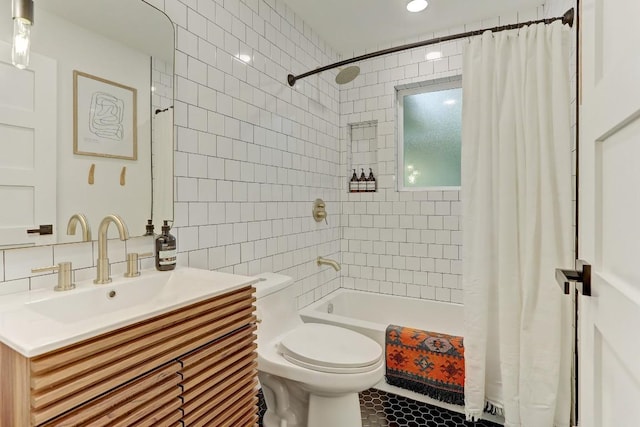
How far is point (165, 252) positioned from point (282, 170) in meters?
1.12

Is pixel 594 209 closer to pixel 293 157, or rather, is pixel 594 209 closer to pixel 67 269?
pixel 67 269

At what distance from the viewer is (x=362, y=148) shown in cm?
317

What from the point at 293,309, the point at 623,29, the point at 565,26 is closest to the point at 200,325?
the point at 293,309

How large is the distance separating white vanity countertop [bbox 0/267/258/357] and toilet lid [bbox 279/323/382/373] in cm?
55

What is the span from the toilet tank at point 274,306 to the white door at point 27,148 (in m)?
0.95

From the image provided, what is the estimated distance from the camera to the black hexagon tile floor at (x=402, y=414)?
193 centimetres

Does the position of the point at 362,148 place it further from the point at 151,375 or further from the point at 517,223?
the point at 151,375

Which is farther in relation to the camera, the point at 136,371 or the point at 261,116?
the point at 261,116

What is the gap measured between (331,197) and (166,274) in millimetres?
1823

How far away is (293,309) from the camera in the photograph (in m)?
1.99

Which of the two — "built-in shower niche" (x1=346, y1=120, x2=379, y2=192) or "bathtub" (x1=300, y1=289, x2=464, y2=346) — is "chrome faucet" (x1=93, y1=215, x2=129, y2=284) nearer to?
"bathtub" (x1=300, y1=289, x2=464, y2=346)

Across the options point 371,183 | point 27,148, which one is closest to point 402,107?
point 371,183

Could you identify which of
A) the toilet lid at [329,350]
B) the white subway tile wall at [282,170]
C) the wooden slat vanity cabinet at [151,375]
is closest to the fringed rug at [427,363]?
the toilet lid at [329,350]

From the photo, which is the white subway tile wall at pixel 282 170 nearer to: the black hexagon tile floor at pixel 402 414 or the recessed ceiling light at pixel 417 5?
the recessed ceiling light at pixel 417 5
